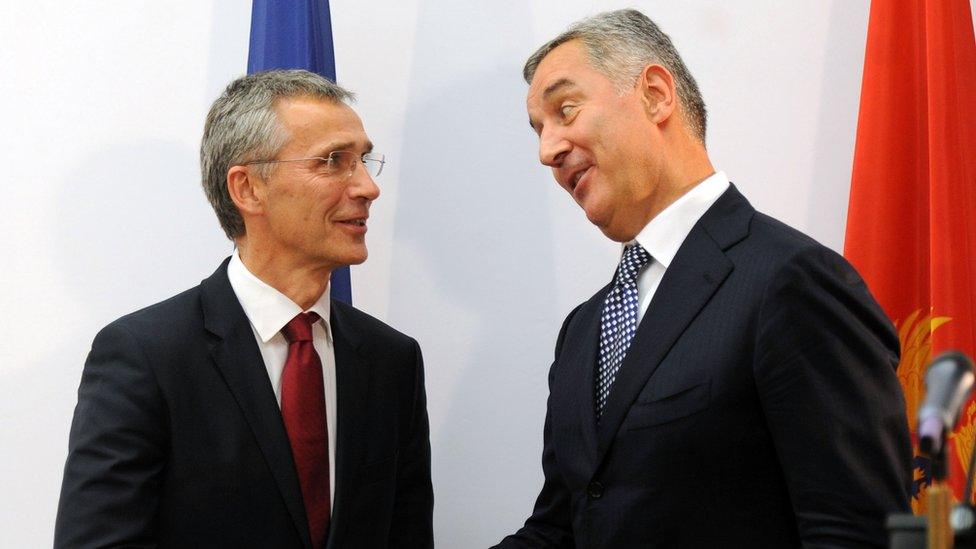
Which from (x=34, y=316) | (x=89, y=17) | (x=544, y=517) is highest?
(x=89, y=17)

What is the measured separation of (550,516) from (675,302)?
0.69m

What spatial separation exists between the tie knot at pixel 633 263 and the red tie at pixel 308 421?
2.28 ft

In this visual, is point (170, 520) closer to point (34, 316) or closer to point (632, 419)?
point (632, 419)

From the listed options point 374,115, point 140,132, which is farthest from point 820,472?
point 140,132

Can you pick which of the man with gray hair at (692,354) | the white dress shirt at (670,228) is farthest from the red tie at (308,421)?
the white dress shirt at (670,228)

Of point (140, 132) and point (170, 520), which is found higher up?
point (140, 132)

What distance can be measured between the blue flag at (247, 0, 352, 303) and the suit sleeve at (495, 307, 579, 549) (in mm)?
991

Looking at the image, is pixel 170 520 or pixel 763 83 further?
pixel 763 83

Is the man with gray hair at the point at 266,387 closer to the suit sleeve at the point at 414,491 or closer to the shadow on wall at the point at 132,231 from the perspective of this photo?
the suit sleeve at the point at 414,491

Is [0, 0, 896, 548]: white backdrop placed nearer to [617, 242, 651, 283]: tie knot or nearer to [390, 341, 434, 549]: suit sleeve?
[390, 341, 434, 549]: suit sleeve

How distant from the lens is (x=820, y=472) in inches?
65.6

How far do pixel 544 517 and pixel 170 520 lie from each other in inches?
31.0

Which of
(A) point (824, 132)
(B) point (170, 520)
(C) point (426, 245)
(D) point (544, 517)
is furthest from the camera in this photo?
(C) point (426, 245)

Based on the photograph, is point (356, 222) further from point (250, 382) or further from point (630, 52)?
point (630, 52)
